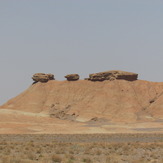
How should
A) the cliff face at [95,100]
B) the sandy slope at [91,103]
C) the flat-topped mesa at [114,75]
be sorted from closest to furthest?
the sandy slope at [91,103] → the cliff face at [95,100] → the flat-topped mesa at [114,75]

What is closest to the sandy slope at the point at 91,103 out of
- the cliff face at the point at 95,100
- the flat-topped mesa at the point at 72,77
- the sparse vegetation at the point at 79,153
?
the cliff face at the point at 95,100

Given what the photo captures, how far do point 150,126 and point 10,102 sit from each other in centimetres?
5933

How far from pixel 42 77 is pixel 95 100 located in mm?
26241

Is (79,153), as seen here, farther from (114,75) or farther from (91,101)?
(114,75)

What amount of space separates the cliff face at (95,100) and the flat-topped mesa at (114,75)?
5.72 ft

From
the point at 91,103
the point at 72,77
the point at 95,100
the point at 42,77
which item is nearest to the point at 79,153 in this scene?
the point at 91,103

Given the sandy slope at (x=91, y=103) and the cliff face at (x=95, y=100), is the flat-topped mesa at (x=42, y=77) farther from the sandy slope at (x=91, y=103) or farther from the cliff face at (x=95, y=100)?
the sandy slope at (x=91, y=103)

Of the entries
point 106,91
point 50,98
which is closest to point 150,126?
point 106,91

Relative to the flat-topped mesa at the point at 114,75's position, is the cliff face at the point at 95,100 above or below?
below

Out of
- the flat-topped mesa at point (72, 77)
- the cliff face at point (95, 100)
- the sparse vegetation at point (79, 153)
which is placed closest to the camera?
the sparse vegetation at point (79, 153)

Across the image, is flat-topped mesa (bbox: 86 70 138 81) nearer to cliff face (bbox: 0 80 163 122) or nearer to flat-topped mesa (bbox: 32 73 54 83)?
cliff face (bbox: 0 80 163 122)

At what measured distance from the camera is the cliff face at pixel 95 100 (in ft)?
318

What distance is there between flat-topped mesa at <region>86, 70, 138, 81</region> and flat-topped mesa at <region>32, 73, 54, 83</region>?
16.6 meters

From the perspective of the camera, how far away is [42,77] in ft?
403
